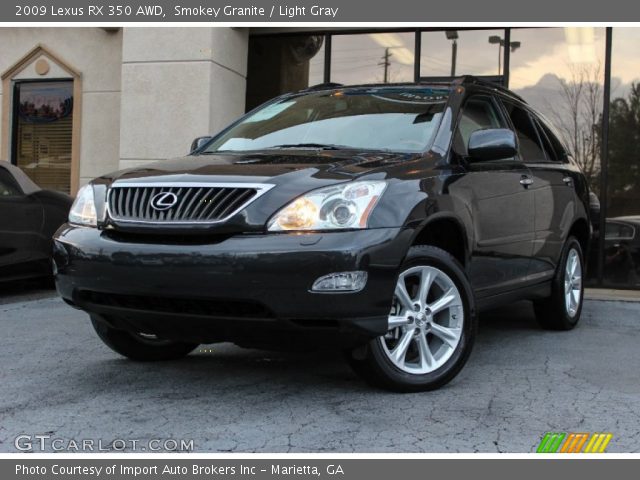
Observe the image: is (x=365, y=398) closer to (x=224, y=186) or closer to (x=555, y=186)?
(x=224, y=186)

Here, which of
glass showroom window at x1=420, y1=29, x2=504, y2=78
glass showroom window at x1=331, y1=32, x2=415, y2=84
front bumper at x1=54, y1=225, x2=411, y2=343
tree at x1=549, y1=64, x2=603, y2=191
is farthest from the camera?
glass showroom window at x1=331, y1=32, x2=415, y2=84

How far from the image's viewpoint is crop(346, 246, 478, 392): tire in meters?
3.62

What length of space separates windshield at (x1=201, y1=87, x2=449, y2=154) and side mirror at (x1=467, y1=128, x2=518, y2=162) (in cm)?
24

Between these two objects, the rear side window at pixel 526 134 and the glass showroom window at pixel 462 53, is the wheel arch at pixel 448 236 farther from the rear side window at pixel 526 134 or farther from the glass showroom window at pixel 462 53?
the glass showroom window at pixel 462 53

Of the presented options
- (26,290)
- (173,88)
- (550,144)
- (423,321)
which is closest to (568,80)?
(550,144)

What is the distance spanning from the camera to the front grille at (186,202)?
3.39 meters

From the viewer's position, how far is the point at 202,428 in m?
3.25

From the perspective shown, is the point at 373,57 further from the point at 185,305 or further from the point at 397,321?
the point at 185,305

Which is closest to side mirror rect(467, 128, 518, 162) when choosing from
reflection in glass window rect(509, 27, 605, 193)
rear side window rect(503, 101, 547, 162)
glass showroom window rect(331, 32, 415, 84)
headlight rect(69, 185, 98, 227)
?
rear side window rect(503, 101, 547, 162)

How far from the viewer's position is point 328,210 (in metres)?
3.38

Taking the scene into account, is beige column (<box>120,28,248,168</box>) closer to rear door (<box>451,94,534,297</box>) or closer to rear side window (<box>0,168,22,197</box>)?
rear side window (<box>0,168,22,197</box>)

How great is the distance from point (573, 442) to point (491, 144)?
174 centimetres

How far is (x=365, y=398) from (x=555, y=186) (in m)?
2.56

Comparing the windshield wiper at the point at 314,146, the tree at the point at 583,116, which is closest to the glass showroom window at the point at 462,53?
the tree at the point at 583,116
